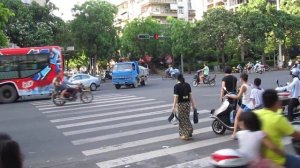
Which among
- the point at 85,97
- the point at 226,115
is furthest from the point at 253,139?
the point at 85,97

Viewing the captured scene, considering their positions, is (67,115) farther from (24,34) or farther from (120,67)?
(24,34)

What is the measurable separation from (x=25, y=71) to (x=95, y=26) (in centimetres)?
3024

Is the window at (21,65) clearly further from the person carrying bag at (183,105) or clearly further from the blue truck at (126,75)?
the person carrying bag at (183,105)

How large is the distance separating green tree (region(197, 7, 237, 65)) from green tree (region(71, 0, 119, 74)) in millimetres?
11342

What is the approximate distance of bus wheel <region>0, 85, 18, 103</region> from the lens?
22531 mm

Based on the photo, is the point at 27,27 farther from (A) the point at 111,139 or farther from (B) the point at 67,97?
(A) the point at 111,139

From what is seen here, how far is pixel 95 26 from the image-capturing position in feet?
172

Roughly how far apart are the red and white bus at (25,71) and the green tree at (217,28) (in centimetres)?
3169

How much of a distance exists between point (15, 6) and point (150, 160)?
34546 mm

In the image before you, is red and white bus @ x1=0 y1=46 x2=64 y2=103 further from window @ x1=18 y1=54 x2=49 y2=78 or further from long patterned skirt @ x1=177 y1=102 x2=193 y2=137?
long patterned skirt @ x1=177 y1=102 x2=193 y2=137

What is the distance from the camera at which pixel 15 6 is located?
38.9m

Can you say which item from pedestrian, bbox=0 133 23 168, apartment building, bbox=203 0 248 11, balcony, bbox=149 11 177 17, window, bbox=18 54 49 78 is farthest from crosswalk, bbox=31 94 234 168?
balcony, bbox=149 11 177 17

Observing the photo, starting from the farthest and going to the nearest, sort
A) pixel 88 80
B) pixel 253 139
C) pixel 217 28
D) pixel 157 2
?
pixel 157 2 < pixel 217 28 < pixel 88 80 < pixel 253 139

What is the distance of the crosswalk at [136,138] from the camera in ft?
25.6
